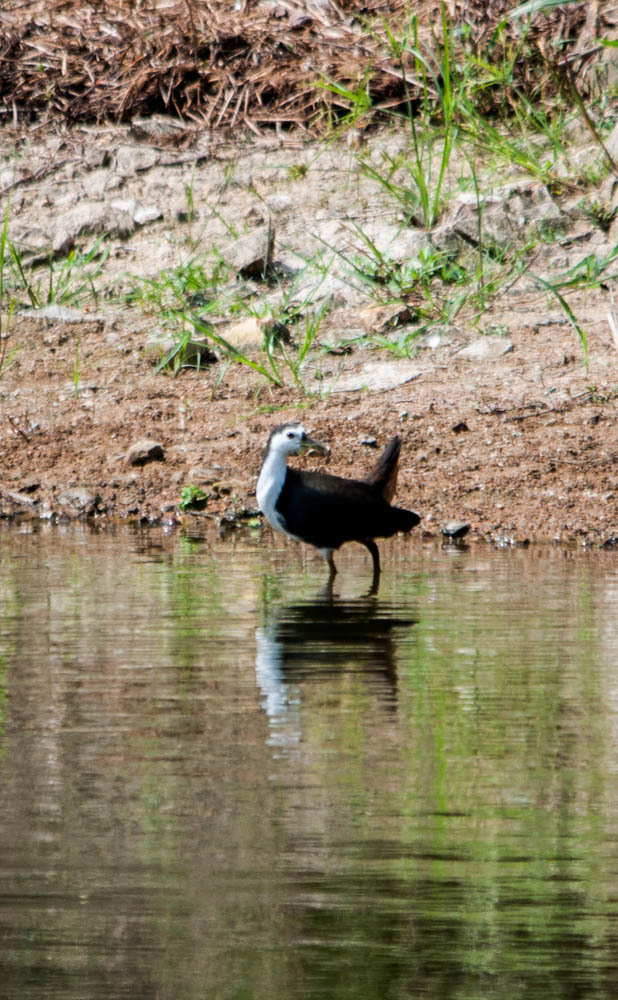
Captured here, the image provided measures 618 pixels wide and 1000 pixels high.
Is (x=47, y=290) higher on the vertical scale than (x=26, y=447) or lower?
higher

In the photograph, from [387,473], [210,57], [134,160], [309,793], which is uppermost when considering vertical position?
[210,57]

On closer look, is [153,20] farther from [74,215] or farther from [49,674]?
[49,674]

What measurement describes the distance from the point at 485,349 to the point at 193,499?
2317 mm

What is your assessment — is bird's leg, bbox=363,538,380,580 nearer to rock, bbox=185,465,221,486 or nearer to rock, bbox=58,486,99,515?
rock, bbox=185,465,221,486

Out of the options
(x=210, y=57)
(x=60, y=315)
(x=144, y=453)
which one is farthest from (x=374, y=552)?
(x=210, y=57)

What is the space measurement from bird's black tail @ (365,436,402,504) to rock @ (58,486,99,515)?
5.90 feet

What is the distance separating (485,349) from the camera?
378 inches

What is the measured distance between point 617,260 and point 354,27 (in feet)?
11.7

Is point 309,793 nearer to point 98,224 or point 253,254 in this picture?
point 253,254

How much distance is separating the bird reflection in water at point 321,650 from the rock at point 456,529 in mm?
1541

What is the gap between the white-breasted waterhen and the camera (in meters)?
7.10

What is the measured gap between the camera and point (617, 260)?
10.1 m

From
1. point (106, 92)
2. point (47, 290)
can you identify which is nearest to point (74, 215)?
point (47, 290)

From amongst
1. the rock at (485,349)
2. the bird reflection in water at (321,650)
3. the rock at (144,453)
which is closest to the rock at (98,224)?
the rock at (144,453)
